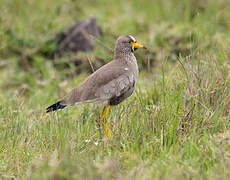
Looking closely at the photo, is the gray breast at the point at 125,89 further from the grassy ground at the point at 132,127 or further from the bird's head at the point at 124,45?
the bird's head at the point at 124,45

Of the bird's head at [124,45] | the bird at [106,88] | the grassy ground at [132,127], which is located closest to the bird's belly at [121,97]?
the bird at [106,88]

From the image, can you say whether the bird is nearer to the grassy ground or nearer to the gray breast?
the gray breast

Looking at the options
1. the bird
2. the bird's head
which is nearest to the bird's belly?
the bird

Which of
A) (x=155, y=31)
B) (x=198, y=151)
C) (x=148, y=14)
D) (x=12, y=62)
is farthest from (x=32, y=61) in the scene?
(x=198, y=151)

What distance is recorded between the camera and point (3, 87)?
6867 millimetres

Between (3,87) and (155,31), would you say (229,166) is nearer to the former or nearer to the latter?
(3,87)

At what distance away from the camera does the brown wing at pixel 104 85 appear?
4.46 meters

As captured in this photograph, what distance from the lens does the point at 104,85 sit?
4.47m

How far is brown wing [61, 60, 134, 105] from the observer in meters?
4.46

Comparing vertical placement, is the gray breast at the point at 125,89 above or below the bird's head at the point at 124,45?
below

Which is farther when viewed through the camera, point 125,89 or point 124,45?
point 124,45

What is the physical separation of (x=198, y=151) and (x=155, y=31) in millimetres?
4577

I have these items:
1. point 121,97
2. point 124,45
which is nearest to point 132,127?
point 121,97

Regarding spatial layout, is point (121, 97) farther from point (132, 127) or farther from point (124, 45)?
point (124, 45)
